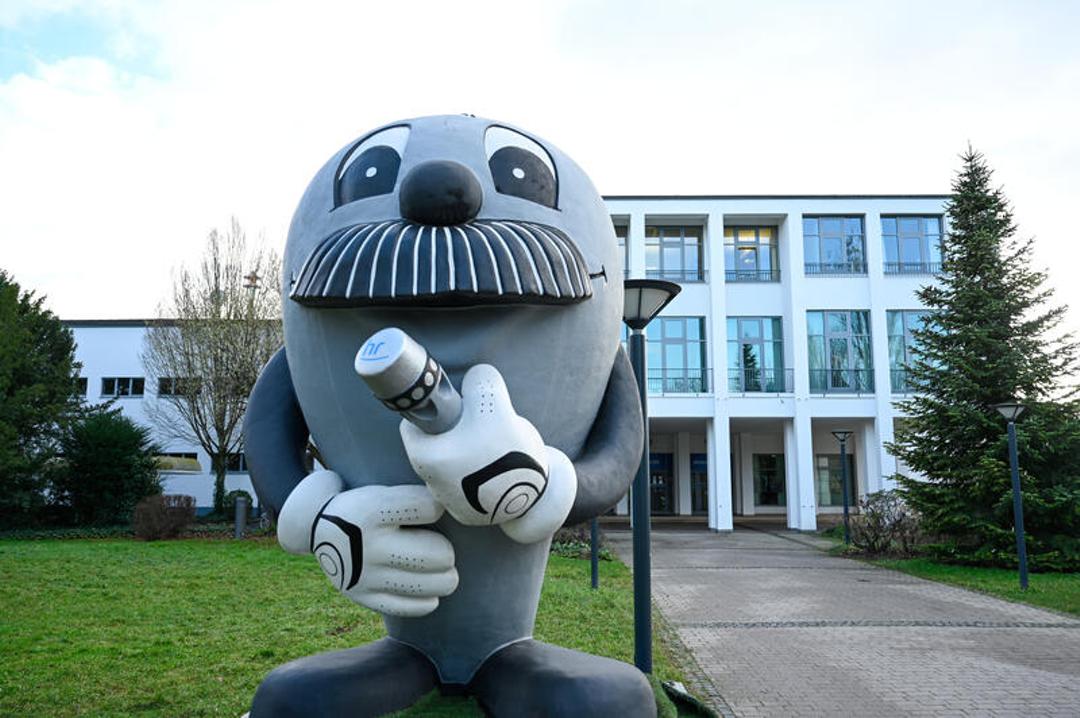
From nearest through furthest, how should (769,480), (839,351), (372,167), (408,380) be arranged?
(408,380) < (372,167) < (839,351) < (769,480)

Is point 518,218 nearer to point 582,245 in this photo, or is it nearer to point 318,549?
point 582,245

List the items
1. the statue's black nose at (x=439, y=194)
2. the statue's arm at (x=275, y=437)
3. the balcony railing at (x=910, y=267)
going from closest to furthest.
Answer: the statue's black nose at (x=439, y=194) < the statue's arm at (x=275, y=437) < the balcony railing at (x=910, y=267)

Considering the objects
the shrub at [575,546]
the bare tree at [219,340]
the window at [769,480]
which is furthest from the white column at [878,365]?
the bare tree at [219,340]

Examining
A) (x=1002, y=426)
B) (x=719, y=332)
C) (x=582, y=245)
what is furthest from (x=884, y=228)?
(x=582, y=245)

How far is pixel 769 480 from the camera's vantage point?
34.5 metres

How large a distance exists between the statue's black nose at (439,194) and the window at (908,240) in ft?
83.5

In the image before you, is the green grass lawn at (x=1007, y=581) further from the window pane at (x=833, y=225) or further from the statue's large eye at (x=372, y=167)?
the window pane at (x=833, y=225)

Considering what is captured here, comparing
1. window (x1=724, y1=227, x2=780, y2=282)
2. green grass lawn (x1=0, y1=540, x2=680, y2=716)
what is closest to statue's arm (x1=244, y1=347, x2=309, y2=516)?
green grass lawn (x1=0, y1=540, x2=680, y2=716)

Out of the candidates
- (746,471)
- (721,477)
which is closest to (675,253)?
(721,477)

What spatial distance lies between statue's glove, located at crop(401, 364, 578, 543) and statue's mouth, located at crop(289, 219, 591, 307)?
394mm

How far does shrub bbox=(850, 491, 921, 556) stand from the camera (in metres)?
Answer: 17.3

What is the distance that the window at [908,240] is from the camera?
25469 mm

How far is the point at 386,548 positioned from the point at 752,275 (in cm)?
2425

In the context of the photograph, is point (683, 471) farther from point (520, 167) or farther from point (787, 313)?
point (520, 167)
